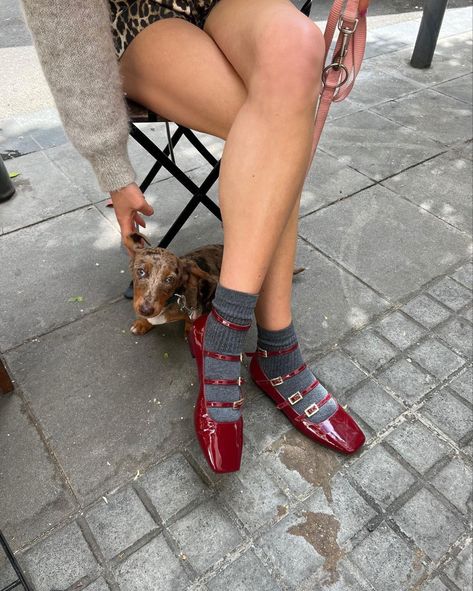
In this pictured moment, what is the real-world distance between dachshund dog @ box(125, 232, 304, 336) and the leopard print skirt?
27.5 inches

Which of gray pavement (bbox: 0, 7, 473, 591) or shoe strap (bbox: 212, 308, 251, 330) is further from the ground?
shoe strap (bbox: 212, 308, 251, 330)

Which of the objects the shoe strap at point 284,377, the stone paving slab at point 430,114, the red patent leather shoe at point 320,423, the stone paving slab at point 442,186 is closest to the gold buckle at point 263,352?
the red patent leather shoe at point 320,423

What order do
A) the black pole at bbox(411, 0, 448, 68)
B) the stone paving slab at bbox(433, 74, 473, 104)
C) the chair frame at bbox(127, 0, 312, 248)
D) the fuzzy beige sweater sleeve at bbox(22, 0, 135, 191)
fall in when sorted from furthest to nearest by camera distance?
the black pole at bbox(411, 0, 448, 68)
the stone paving slab at bbox(433, 74, 473, 104)
the chair frame at bbox(127, 0, 312, 248)
the fuzzy beige sweater sleeve at bbox(22, 0, 135, 191)

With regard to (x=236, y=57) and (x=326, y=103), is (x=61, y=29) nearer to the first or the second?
(x=236, y=57)

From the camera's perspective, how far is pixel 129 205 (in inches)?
69.8

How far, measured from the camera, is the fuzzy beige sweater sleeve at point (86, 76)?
139 cm

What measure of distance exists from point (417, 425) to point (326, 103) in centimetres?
129

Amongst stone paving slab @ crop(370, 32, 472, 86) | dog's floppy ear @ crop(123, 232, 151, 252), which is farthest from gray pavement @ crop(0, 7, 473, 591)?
stone paving slab @ crop(370, 32, 472, 86)

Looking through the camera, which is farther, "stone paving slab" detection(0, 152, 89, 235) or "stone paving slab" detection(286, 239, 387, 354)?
"stone paving slab" detection(0, 152, 89, 235)

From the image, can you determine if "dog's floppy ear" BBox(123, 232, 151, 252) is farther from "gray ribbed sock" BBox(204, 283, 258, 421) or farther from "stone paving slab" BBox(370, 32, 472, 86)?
"stone paving slab" BBox(370, 32, 472, 86)

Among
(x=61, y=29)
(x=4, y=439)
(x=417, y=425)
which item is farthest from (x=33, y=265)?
(x=417, y=425)

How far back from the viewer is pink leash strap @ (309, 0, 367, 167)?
1682mm

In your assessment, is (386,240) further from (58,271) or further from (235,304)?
(58,271)

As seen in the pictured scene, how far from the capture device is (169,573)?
1557mm
